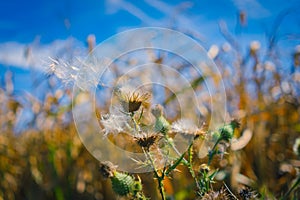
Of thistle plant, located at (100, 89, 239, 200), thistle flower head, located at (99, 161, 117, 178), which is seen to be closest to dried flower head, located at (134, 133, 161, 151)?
thistle plant, located at (100, 89, 239, 200)

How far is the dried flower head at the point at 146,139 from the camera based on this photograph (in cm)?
78

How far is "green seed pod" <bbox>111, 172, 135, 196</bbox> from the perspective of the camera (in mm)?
819

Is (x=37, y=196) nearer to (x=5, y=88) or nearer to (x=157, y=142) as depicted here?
(x=5, y=88)

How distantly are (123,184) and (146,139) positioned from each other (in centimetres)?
11

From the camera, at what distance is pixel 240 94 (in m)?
2.49

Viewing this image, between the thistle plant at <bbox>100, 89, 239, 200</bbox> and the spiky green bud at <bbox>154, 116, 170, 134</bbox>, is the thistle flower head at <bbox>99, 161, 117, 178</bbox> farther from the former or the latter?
the spiky green bud at <bbox>154, 116, 170, 134</bbox>

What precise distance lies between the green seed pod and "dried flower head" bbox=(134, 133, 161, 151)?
80 millimetres

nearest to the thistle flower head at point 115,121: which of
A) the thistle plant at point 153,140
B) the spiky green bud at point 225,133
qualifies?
the thistle plant at point 153,140

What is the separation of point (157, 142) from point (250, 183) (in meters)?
1.09

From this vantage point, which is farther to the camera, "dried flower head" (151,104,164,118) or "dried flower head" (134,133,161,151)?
"dried flower head" (151,104,164,118)

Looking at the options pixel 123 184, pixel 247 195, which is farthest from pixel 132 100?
pixel 247 195

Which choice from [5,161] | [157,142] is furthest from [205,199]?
[5,161]

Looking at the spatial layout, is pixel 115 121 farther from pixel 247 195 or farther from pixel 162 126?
pixel 247 195

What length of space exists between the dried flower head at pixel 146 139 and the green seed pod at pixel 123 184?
0.08 m
